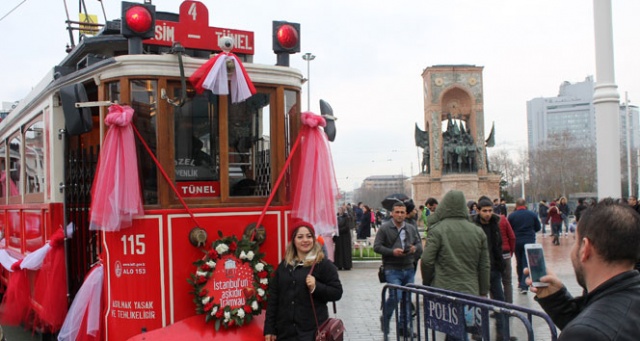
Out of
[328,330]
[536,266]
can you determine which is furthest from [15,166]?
[536,266]

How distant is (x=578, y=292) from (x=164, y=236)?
846 centimetres

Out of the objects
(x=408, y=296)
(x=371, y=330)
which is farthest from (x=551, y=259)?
(x=408, y=296)

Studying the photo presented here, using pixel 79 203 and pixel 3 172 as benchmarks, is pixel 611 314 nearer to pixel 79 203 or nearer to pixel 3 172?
pixel 79 203

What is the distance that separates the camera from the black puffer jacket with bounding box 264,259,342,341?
478cm

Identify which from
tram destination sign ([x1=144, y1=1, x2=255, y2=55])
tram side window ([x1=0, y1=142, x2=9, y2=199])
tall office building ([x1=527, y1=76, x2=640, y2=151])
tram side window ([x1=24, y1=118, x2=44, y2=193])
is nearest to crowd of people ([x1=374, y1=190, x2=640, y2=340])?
tram destination sign ([x1=144, y1=1, x2=255, y2=55])

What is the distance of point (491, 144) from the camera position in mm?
38844

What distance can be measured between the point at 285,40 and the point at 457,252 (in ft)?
8.79

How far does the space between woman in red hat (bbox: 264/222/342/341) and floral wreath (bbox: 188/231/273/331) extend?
440mm

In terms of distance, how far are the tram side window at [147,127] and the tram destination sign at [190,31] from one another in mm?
540

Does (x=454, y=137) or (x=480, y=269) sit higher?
(x=454, y=137)

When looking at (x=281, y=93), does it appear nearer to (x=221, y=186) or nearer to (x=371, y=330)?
(x=221, y=186)

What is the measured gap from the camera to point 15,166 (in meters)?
8.58

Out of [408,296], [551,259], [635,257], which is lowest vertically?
A: [551,259]

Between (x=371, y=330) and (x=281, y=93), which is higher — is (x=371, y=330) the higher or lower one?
the lower one
